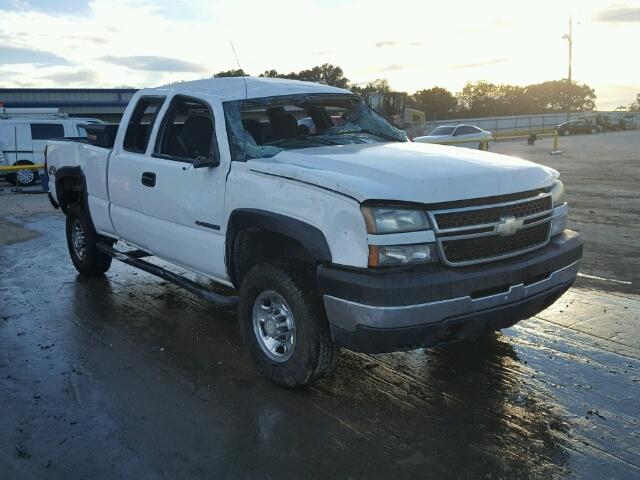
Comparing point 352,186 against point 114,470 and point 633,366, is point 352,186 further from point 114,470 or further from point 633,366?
point 633,366

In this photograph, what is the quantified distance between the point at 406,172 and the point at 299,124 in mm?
1655

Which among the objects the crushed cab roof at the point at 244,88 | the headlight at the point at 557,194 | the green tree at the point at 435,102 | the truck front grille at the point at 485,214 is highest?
the green tree at the point at 435,102

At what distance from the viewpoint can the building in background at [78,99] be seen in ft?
128

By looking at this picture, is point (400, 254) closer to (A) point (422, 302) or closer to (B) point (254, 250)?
(A) point (422, 302)

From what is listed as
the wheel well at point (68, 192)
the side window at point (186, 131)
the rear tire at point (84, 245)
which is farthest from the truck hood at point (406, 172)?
the wheel well at point (68, 192)

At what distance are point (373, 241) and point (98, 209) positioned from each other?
12.6 feet

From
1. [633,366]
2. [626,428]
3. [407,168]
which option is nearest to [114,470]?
[407,168]

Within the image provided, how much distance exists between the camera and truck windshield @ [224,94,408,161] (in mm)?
4426

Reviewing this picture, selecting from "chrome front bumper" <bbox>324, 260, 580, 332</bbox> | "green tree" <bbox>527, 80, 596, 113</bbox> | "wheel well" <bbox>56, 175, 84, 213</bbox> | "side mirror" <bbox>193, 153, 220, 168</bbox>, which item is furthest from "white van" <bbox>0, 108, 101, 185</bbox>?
"green tree" <bbox>527, 80, 596, 113</bbox>

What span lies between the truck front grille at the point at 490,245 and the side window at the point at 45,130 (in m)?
Answer: 17.6

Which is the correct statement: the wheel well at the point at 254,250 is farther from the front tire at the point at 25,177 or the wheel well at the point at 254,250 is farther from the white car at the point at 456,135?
the white car at the point at 456,135

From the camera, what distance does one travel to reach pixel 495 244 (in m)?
3.59

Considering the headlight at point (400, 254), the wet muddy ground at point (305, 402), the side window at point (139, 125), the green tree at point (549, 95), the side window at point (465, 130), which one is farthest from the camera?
the green tree at point (549, 95)

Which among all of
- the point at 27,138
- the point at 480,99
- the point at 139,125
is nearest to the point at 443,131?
the point at 27,138
